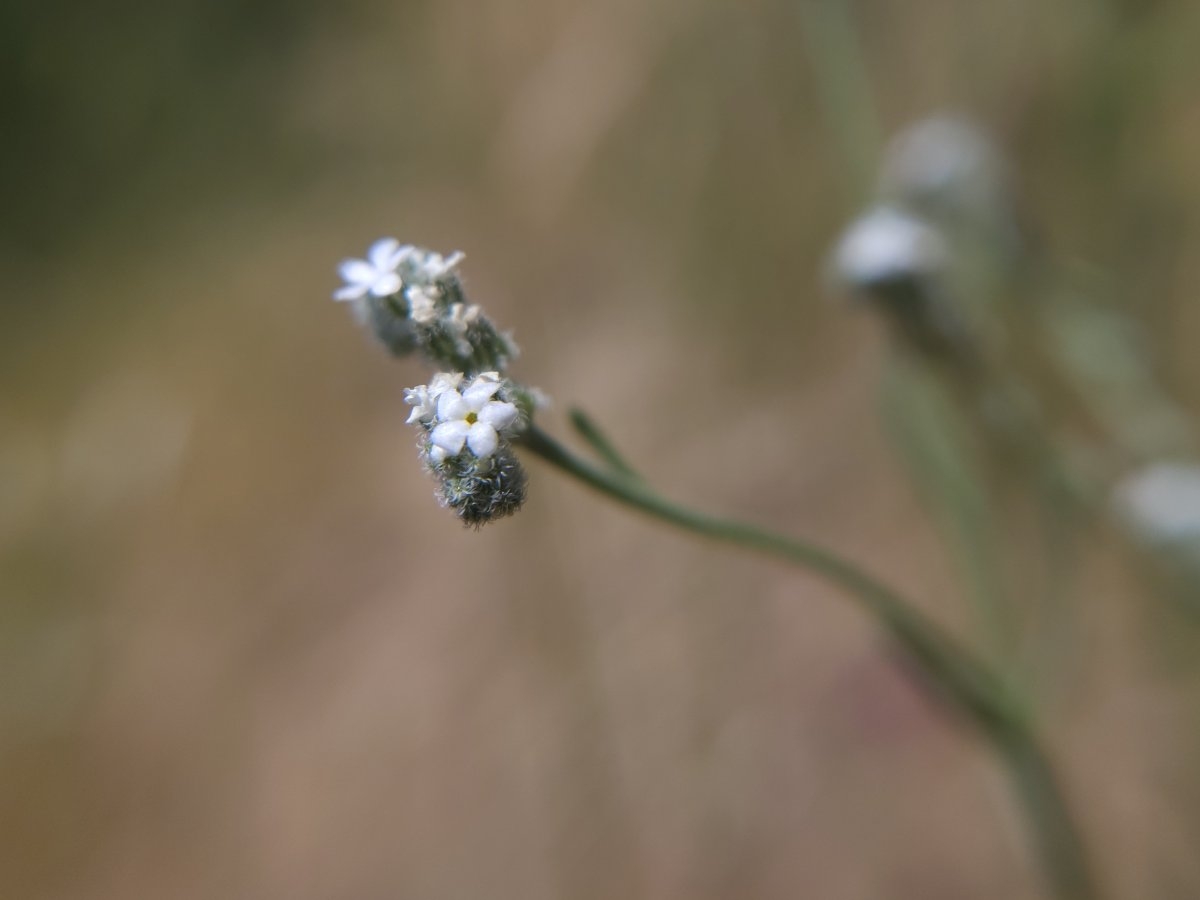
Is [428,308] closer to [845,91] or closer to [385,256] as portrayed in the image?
[385,256]

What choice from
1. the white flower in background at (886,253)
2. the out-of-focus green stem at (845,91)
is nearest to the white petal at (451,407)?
the white flower in background at (886,253)

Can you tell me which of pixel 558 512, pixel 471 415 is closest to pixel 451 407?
pixel 471 415

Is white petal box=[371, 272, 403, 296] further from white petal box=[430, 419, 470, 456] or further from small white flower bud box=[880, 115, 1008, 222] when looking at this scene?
small white flower bud box=[880, 115, 1008, 222]

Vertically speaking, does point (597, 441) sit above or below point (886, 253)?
below

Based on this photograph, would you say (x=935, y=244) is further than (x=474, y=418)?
Yes

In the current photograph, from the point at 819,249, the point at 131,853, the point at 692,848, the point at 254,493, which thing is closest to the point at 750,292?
the point at 819,249

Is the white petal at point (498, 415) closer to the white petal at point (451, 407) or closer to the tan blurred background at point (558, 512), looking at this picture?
the white petal at point (451, 407)

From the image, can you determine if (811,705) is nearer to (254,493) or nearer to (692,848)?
(692,848)
